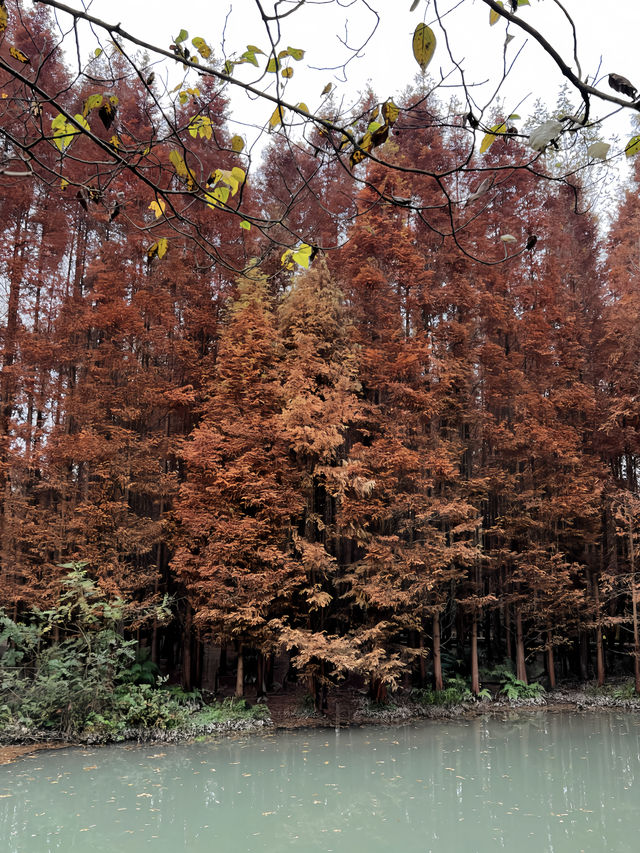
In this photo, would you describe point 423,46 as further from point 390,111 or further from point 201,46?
point 201,46

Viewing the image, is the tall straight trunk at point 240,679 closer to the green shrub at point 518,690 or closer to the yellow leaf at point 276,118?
the green shrub at point 518,690

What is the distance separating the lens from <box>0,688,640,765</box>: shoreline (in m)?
8.88

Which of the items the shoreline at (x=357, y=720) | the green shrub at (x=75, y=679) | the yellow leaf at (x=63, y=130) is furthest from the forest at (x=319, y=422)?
the yellow leaf at (x=63, y=130)

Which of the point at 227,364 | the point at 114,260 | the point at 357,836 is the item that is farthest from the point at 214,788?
the point at 114,260

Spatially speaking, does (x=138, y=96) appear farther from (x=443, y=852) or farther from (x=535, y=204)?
(x=443, y=852)

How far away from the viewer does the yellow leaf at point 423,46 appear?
1195 millimetres

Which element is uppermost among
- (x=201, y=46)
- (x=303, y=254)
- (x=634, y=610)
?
(x=201, y=46)

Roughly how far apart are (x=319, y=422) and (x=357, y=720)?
4940 mm

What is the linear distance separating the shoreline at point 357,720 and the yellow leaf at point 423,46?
930 cm

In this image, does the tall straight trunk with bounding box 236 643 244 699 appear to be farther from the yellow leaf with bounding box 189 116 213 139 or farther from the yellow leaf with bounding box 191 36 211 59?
the yellow leaf with bounding box 191 36 211 59

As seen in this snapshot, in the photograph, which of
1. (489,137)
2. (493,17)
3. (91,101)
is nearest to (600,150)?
(489,137)

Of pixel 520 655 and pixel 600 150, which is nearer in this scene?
pixel 600 150

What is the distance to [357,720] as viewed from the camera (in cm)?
1045

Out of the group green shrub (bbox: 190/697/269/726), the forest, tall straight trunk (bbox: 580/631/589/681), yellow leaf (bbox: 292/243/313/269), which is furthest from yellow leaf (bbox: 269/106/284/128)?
tall straight trunk (bbox: 580/631/589/681)
